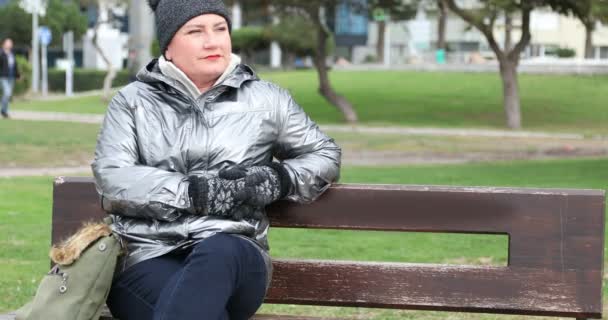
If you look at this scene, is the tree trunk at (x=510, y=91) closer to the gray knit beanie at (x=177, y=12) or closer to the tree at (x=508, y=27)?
the tree at (x=508, y=27)

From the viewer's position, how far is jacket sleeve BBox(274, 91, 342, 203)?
3922mm

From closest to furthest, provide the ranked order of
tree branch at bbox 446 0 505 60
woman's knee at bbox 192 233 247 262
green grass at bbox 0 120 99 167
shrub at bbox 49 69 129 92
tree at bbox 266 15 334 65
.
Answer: woman's knee at bbox 192 233 247 262
green grass at bbox 0 120 99 167
tree branch at bbox 446 0 505 60
tree at bbox 266 15 334 65
shrub at bbox 49 69 129 92

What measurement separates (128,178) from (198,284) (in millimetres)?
527

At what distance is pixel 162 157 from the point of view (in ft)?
12.6

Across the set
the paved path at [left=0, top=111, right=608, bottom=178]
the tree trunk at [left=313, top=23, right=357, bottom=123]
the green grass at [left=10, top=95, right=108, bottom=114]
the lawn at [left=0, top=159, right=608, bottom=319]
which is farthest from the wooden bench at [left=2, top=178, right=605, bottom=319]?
the green grass at [left=10, top=95, right=108, bottom=114]

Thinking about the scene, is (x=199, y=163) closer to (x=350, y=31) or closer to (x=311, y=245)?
(x=311, y=245)

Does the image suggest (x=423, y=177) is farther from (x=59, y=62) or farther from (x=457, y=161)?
(x=59, y=62)

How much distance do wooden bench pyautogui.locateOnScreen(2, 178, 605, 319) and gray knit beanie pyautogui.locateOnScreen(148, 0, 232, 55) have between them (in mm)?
655

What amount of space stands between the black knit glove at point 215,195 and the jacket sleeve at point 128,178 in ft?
0.11

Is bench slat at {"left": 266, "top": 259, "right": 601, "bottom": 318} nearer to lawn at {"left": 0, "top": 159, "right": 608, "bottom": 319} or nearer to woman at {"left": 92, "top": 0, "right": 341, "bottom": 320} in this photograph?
woman at {"left": 92, "top": 0, "right": 341, "bottom": 320}

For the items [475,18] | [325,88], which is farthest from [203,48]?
[325,88]

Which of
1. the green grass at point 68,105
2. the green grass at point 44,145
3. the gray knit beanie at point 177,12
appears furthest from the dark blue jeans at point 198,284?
the green grass at point 68,105

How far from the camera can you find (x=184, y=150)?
3850 mm

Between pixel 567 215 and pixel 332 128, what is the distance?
22.4m
